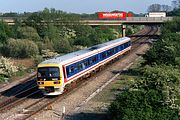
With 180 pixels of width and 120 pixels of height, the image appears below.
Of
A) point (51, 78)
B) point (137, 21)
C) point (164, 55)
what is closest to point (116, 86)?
point (164, 55)

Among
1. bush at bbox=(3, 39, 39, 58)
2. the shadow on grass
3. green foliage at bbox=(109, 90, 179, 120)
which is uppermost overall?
green foliage at bbox=(109, 90, 179, 120)

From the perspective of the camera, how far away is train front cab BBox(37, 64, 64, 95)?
24859mm

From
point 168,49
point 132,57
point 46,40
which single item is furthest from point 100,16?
point 168,49

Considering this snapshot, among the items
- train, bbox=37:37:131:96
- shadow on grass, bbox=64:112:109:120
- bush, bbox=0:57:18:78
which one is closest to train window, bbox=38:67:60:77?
train, bbox=37:37:131:96

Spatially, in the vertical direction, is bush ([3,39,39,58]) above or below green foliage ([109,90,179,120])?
below

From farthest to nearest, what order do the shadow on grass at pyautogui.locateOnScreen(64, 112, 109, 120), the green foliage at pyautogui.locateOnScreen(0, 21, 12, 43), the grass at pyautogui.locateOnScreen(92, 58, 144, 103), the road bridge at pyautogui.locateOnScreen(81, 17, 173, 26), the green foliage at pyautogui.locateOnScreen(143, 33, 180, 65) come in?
the road bridge at pyautogui.locateOnScreen(81, 17, 173, 26) < the green foliage at pyautogui.locateOnScreen(0, 21, 12, 43) < the green foliage at pyautogui.locateOnScreen(143, 33, 180, 65) < the grass at pyautogui.locateOnScreen(92, 58, 144, 103) < the shadow on grass at pyautogui.locateOnScreen(64, 112, 109, 120)

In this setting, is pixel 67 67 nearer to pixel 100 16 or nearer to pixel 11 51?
pixel 11 51

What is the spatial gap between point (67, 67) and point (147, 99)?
9900 millimetres

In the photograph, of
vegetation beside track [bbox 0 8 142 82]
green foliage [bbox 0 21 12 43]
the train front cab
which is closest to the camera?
the train front cab

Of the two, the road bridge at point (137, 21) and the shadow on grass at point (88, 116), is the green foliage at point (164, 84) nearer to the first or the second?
the shadow on grass at point (88, 116)

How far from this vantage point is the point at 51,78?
24875 mm

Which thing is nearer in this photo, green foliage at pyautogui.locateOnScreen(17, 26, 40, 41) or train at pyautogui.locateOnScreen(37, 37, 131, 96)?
train at pyautogui.locateOnScreen(37, 37, 131, 96)

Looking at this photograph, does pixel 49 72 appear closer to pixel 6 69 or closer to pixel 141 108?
pixel 141 108

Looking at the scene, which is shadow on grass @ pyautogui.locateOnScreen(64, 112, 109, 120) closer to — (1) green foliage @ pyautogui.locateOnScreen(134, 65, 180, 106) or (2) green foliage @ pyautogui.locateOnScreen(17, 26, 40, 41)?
(1) green foliage @ pyautogui.locateOnScreen(134, 65, 180, 106)
